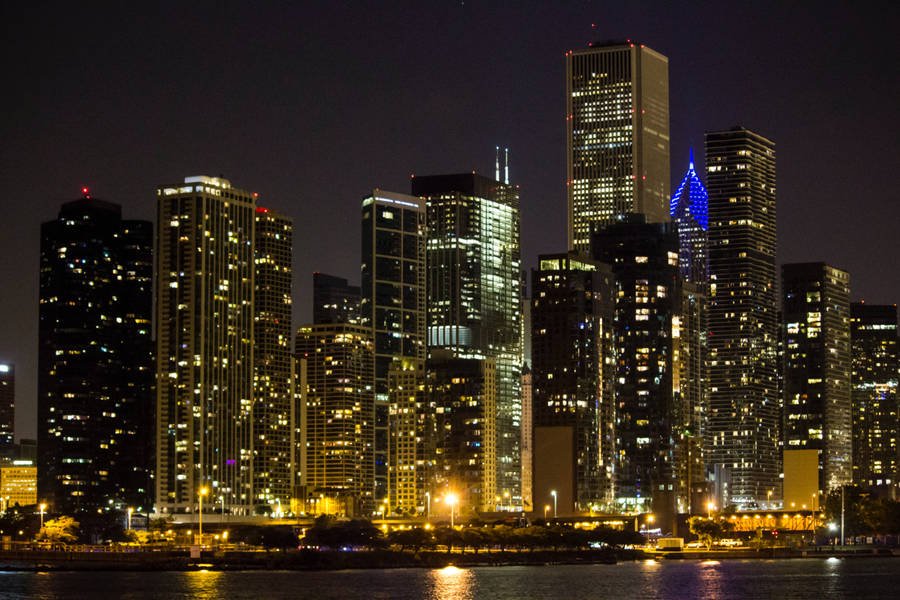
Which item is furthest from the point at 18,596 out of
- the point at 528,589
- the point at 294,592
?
the point at 528,589

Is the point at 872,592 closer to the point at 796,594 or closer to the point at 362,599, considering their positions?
the point at 796,594

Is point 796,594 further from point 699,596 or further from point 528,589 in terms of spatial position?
point 528,589

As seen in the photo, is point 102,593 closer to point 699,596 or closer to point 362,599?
point 362,599

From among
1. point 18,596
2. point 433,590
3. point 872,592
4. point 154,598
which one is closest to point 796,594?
point 872,592

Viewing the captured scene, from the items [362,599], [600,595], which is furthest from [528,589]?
[362,599]

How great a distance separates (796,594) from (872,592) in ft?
36.0

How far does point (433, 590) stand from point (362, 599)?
1532cm

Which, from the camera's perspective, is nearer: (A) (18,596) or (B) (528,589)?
(A) (18,596)

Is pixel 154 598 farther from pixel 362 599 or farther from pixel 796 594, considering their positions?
pixel 796 594

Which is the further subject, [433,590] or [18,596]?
[433,590]

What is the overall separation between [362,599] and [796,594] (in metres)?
52.7

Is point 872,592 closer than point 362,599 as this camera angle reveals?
No

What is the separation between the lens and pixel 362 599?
7018 inches

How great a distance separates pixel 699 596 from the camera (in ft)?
610
